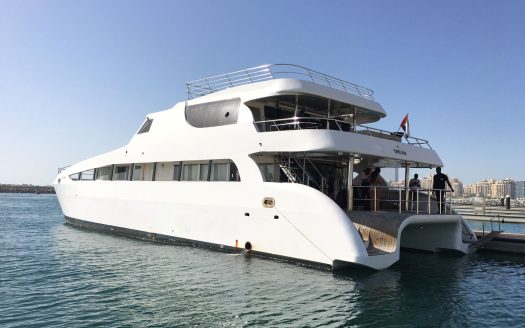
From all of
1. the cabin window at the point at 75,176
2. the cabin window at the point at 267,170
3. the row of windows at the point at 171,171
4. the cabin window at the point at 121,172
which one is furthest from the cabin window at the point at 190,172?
the cabin window at the point at 75,176

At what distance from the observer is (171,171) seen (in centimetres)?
1820

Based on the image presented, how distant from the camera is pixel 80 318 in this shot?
7875 mm

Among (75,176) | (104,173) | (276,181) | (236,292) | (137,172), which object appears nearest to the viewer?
(236,292)

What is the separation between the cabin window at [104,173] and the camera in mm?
21998

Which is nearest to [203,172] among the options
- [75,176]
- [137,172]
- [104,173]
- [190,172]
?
[190,172]

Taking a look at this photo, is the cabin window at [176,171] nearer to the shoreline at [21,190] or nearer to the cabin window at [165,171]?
the cabin window at [165,171]

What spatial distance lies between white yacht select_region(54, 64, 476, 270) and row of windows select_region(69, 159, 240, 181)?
6 cm

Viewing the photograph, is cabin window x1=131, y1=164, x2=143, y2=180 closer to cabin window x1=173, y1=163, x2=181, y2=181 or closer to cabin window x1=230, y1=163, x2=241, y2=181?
cabin window x1=173, y1=163, x2=181, y2=181

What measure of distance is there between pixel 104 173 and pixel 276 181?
12.4m

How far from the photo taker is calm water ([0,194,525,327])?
805 cm

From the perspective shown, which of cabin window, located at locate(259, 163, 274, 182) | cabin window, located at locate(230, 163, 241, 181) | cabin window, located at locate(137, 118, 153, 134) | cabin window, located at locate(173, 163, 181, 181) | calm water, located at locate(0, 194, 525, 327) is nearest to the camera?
calm water, located at locate(0, 194, 525, 327)

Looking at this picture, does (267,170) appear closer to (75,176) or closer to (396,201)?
(396,201)

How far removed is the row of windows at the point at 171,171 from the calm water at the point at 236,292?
120 inches

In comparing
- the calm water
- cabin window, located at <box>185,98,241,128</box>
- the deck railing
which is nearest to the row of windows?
cabin window, located at <box>185,98,241,128</box>
